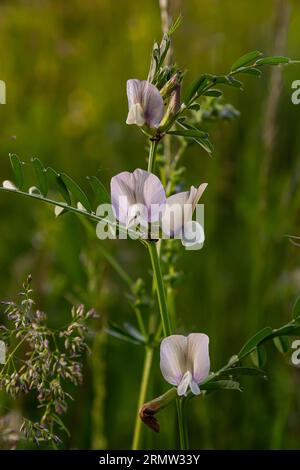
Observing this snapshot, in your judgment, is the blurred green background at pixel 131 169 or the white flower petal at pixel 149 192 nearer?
the white flower petal at pixel 149 192

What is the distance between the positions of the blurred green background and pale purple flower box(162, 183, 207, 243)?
0.64ft

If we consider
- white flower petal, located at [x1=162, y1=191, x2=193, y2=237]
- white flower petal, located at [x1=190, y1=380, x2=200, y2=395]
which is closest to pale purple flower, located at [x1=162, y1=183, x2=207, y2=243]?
white flower petal, located at [x1=162, y1=191, x2=193, y2=237]

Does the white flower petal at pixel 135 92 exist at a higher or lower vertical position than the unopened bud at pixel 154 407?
higher

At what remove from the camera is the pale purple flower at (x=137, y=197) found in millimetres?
596

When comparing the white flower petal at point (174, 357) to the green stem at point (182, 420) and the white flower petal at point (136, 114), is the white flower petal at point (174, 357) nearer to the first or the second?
the green stem at point (182, 420)

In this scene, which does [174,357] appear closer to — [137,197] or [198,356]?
[198,356]

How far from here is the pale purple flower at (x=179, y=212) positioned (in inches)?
23.5

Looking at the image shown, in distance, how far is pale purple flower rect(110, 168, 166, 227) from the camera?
60cm

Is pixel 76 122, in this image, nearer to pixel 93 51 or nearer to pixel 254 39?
pixel 93 51

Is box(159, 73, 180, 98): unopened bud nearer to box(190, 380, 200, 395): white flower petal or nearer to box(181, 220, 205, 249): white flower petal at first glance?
box(181, 220, 205, 249): white flower petal

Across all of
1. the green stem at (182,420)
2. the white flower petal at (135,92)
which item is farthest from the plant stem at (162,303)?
the white flower petal at (135,92)

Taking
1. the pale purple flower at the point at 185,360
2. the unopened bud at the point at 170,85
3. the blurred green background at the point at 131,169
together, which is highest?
the blurred green background at the point at 131,169

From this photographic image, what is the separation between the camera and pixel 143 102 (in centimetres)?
60
